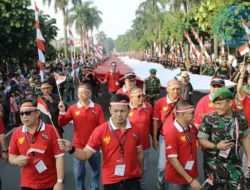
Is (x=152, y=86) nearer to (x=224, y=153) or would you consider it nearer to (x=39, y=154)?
(x=224, y=153)

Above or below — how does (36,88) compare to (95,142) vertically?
below

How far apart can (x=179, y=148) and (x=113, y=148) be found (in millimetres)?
754

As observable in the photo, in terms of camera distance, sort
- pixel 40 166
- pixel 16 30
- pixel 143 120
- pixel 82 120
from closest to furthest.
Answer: pixel 40 166, pixel 82 120, pixel 143 120, pixel 16 30

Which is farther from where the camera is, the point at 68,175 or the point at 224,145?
the point at 68,175

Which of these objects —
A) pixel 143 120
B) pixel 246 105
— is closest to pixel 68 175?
pixel 143 120

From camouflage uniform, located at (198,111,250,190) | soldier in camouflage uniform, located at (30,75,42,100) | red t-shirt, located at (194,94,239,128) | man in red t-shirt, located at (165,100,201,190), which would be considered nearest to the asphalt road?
soldier in camouflage uniform, located at (30,75,42,100)

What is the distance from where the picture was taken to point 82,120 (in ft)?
19.8

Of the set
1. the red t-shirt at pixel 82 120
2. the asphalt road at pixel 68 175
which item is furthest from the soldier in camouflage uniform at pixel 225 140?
the asphalt road at pixel 68 175

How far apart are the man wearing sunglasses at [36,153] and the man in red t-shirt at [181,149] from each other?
3.86 feet

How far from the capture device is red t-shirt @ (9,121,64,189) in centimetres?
423

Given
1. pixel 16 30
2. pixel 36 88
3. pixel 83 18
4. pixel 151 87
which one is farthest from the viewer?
pixel 83 18

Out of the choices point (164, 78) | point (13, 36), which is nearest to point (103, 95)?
point (164, 78)

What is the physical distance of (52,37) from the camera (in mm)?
28375

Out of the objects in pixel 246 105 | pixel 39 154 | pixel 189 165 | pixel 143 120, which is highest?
pixel 246 105
